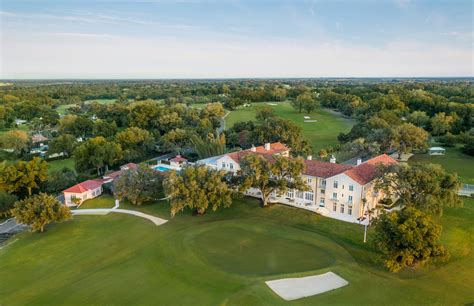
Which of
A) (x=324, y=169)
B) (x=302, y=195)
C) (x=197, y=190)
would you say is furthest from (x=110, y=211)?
(x=324, y=169)

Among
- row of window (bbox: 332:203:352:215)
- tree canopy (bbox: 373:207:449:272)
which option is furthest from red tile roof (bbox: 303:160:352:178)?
tree canopy (bbox: 373:207:449:272)

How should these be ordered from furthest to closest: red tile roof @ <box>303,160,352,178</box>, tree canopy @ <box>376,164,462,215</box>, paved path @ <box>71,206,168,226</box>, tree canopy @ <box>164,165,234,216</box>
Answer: paved path @ <box>71,206,168,226</box>, red tile roof @ <box>303,160,352,178</box>, tree canopy @ <box>164,165,234,216</box>, tree canopy @ <box>376,164,462,215</box>

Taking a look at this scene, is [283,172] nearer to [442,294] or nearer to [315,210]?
[315,210]

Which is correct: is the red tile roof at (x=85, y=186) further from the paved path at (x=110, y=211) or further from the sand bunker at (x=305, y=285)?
the sand bunker at (x=305, y=285)

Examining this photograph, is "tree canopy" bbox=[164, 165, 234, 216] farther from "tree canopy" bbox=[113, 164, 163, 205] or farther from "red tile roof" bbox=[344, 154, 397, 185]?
"red tile roof" bbox=[344, 154, 397, 185]

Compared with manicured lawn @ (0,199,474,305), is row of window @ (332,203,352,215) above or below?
above

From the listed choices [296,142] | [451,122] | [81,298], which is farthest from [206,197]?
[451,122]

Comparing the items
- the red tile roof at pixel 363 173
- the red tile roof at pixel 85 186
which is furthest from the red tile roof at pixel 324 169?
the red tile roof at pixel 85 186

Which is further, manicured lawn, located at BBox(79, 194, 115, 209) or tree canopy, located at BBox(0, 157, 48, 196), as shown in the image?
tree canopy, located at BBox(0, 157, 48, 196)
